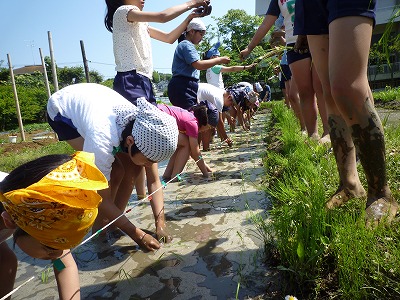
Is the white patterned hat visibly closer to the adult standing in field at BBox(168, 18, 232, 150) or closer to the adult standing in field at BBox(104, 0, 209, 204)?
the adult standing in field at BBox(104, 0, 209, 204)

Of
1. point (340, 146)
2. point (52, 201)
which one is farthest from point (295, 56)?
point (52, 201)

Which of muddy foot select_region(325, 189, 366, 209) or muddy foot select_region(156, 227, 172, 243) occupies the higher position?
muddy foot select_region(325, 189, 366, 209)

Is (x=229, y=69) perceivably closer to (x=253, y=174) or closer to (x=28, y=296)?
(x=253, y=174)

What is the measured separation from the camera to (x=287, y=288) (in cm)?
134

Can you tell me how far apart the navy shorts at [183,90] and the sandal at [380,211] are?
283cm

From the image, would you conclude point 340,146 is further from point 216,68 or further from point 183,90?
point 216,68

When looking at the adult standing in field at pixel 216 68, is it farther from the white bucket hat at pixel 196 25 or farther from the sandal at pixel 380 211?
the sandal at pixel 380 211

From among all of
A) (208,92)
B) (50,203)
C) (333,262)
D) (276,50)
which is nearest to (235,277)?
(333,262)

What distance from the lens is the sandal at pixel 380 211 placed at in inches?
51.6

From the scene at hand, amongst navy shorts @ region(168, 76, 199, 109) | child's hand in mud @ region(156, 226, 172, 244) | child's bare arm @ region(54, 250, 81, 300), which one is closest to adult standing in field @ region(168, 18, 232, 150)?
navy shorts @ region(168, 76, 199, 109)

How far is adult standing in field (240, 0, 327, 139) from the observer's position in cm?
303

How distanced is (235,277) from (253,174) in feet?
6.43

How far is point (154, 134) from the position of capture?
1.83 metres

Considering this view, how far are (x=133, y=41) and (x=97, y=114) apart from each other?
2.98 feet
